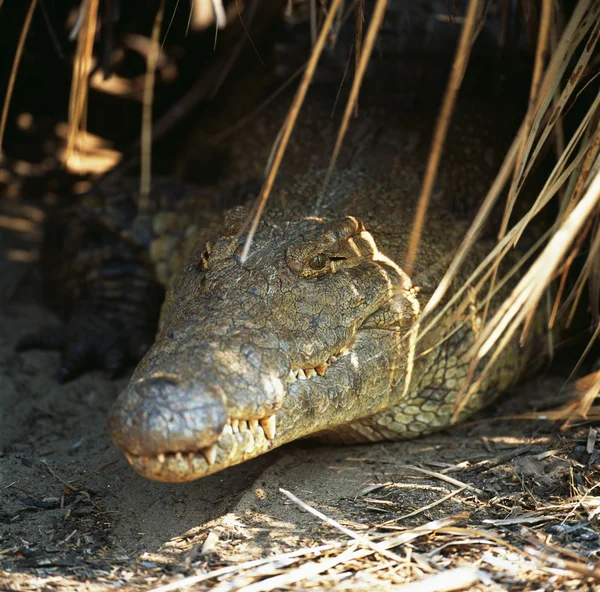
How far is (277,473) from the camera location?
8.73 feet

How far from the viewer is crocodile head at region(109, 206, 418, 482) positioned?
204cm

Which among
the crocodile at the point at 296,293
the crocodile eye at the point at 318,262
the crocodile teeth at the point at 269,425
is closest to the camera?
the crocodile at the point at 296,293

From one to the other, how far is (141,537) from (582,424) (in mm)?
1555

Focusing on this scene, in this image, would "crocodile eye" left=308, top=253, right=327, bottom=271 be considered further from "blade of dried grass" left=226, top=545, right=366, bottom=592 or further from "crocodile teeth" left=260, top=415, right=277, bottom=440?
"blade of dried grass" left=226, top=545, right=366, bottom=592

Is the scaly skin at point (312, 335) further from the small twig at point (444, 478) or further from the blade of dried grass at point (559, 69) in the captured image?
the blade of dried grass at point (559, 69)

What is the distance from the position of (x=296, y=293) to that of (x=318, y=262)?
0.15m

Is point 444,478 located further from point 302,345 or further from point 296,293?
point 296,293

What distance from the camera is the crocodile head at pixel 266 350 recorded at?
204 centimetres

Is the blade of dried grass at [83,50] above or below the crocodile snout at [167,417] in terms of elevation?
above

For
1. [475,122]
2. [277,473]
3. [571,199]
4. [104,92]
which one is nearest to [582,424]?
[571,199]

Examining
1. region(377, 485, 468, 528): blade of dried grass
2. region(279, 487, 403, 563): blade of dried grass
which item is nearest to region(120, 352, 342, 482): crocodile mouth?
region(279, 487, 403, 563): blade of dried grass

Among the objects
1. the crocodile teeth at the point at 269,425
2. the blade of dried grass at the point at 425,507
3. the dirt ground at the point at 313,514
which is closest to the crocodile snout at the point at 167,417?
the crocodile teeth at the point at 269,425

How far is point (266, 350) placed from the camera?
7.68 ft

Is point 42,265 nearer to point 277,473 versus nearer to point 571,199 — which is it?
point 277,473
